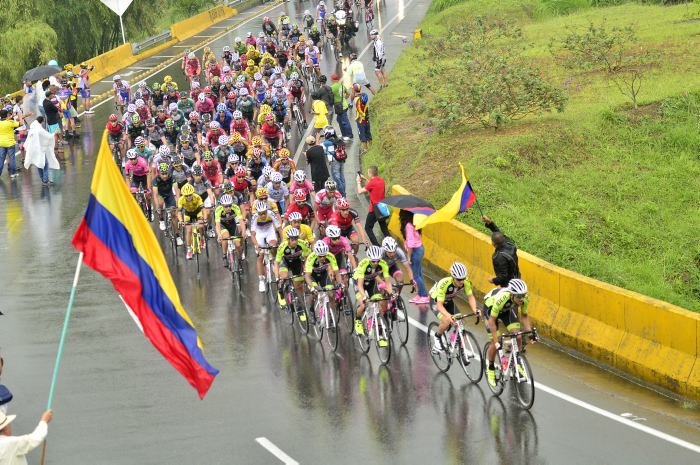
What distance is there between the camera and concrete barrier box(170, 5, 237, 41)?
59125 mm

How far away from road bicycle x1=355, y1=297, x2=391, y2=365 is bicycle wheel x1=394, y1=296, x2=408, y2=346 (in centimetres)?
48

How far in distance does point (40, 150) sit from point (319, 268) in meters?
15.5

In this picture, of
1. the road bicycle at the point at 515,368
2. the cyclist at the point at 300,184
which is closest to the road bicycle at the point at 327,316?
the road bicycle at the point at 515,368

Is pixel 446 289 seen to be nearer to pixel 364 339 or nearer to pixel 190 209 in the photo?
pixel 364 339

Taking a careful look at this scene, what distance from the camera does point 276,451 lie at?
46.9ft

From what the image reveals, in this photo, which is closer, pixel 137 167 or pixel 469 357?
pixel 469 357

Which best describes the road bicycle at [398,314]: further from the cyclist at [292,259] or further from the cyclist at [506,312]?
the cyclist at [506,312]

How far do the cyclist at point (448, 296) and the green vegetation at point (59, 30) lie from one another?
41025mm

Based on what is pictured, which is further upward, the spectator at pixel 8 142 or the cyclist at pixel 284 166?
the spectator at pixel 8 142

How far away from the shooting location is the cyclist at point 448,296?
16.0 metres

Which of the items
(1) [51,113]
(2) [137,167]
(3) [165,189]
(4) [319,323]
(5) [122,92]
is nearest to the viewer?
(4) [319,323]

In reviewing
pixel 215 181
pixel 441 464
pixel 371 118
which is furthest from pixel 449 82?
pixel 441 464

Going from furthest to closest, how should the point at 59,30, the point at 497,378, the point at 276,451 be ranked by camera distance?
1. the point at 59,30
2. the point at 497,378
3. the point at 276,451

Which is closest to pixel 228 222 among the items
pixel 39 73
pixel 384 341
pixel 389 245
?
pixel 389 245
